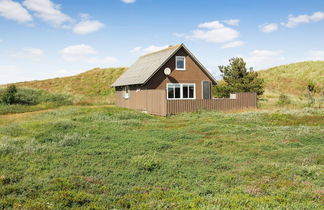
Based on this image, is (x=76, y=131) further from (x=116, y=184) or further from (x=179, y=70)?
(x=179, y=70)

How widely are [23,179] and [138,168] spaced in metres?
3.44

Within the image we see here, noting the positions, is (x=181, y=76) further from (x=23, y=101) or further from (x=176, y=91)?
(x=23, y=101)

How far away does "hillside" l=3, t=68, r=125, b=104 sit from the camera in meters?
65.9

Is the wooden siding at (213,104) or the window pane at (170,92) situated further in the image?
the window pane at (170,92)

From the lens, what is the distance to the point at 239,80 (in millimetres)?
38344

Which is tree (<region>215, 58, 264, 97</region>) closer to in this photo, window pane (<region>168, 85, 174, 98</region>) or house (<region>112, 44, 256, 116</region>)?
house (<region>112, 44, 256, 116</region>)

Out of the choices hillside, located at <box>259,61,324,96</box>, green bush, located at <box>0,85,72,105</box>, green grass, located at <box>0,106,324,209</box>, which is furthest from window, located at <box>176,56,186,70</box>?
hillside, located at <box>259,61,324,96</box>

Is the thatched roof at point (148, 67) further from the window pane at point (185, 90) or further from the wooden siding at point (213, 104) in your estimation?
the wooden siding at point (213, 104)

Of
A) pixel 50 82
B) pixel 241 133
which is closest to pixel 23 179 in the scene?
pixel 241 133

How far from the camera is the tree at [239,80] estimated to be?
3794cm

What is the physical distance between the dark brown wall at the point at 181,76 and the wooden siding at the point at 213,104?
150 inches

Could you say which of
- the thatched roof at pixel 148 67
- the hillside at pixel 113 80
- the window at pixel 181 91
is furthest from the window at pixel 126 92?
the hillside at pixel 113 80

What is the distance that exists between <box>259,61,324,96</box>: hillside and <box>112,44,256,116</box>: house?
38705 millimetres

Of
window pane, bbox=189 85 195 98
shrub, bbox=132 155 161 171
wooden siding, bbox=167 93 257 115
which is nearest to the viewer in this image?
shrub, bbox=132 155 161 171
